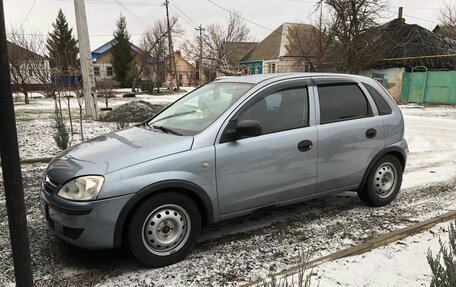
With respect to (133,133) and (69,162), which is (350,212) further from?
(69,162)

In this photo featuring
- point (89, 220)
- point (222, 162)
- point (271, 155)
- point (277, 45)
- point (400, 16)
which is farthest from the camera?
point (277, 45)

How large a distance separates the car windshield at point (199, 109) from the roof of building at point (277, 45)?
34.5 meters

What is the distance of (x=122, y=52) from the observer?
1889 inches

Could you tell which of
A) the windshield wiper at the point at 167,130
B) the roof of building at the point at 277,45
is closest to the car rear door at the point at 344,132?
the windshield wiper at the point at 167,130

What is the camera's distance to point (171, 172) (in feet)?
11.1

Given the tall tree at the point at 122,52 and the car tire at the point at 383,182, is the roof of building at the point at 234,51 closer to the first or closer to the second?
the tall tree at the point at 122,52

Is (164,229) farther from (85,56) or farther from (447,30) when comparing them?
(447,30)

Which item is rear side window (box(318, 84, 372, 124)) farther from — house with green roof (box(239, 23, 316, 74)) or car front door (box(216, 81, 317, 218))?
house with green roof (box(239, 23, 316, 74))

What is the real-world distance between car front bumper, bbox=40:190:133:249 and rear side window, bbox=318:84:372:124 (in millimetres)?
2495

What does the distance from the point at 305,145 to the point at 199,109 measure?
49.1 inches

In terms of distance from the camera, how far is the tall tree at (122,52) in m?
48.1

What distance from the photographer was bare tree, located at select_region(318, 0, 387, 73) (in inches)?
890

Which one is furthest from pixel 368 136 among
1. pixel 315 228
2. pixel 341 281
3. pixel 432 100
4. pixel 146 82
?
pixel 146 82

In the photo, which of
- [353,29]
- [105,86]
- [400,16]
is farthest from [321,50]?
[105,86]
